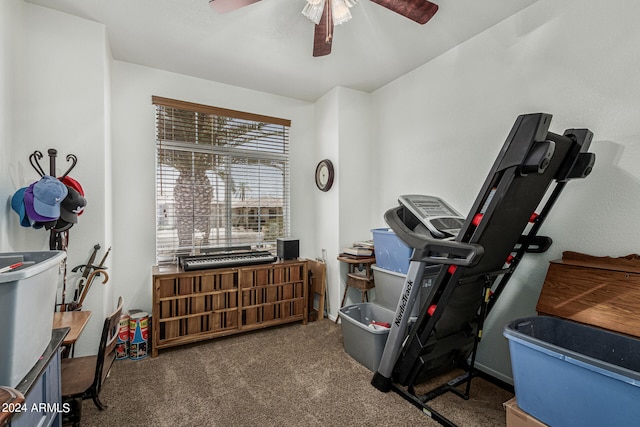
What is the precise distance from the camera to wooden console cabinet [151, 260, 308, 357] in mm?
2820

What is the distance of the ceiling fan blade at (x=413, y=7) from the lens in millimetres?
1848

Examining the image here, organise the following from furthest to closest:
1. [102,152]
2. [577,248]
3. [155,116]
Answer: [155,116], [102,152], [577,248]

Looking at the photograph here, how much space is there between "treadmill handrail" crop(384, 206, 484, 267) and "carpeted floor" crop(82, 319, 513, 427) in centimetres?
112

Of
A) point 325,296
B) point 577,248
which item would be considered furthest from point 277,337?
point 577,248

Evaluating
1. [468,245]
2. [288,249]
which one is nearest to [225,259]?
[288,249]

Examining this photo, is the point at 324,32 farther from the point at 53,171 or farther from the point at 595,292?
the point at 595,292

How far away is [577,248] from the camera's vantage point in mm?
1972

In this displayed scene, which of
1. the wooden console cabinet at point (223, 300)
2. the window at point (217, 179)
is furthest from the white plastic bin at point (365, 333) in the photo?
the window at point (217, 179)

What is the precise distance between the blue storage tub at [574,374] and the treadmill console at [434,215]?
2.18 feet

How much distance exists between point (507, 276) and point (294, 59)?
9.03 ft

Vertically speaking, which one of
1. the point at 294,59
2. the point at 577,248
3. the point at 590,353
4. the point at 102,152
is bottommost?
the point at 590,353

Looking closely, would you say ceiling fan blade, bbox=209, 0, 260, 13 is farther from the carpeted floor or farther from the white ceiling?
the carpeted floor

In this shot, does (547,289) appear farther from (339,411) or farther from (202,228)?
(202,228)

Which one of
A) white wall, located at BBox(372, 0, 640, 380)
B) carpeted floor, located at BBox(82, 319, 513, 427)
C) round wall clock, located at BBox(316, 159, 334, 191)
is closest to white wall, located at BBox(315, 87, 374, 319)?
round wall clock, located at BBox(316, 159, 334, 191)
